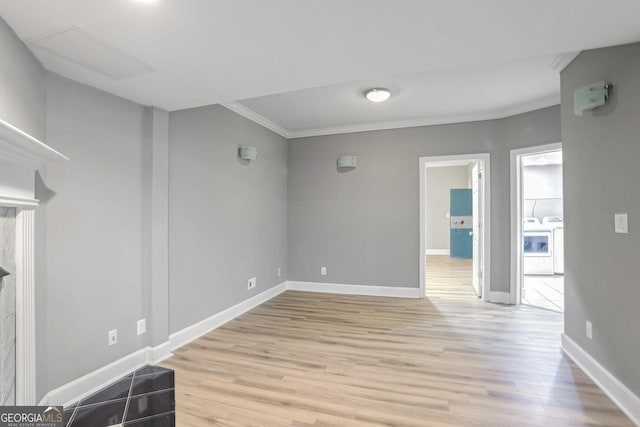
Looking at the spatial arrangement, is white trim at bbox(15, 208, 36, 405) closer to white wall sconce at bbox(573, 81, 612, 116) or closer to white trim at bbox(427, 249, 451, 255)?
white wall sconce at bbox(573, 81, 612, 116)

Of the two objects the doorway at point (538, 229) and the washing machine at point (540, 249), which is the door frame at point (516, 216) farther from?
the washing machine at point (540, 249)

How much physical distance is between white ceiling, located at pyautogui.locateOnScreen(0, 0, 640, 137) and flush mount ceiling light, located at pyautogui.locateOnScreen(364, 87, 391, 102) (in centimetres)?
120

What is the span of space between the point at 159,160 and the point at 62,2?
143cm

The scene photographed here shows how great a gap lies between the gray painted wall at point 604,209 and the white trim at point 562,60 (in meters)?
0.05

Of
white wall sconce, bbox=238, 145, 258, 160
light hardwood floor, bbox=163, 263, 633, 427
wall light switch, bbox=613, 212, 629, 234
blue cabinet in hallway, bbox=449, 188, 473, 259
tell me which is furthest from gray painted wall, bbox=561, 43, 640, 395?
blue cabinet in hallway, bbox=449, 188, 473, 259

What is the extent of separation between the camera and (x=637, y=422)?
6.03ft

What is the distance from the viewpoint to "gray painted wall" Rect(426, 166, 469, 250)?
9305 millimetres

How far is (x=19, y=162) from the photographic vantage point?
1604 millimetres

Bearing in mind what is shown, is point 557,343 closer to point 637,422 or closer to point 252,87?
point 637,422

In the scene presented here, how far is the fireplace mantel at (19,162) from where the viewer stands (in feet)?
4.59

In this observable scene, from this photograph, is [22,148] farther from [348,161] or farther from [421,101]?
[348,161]

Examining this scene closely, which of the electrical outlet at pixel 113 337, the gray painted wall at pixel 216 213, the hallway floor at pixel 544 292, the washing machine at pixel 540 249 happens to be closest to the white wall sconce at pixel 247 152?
the gray painted wall at pixel 216 213

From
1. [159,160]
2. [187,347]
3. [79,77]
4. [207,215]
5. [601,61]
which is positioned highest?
[601,61]

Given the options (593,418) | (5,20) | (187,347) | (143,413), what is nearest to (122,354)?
(187,347)
